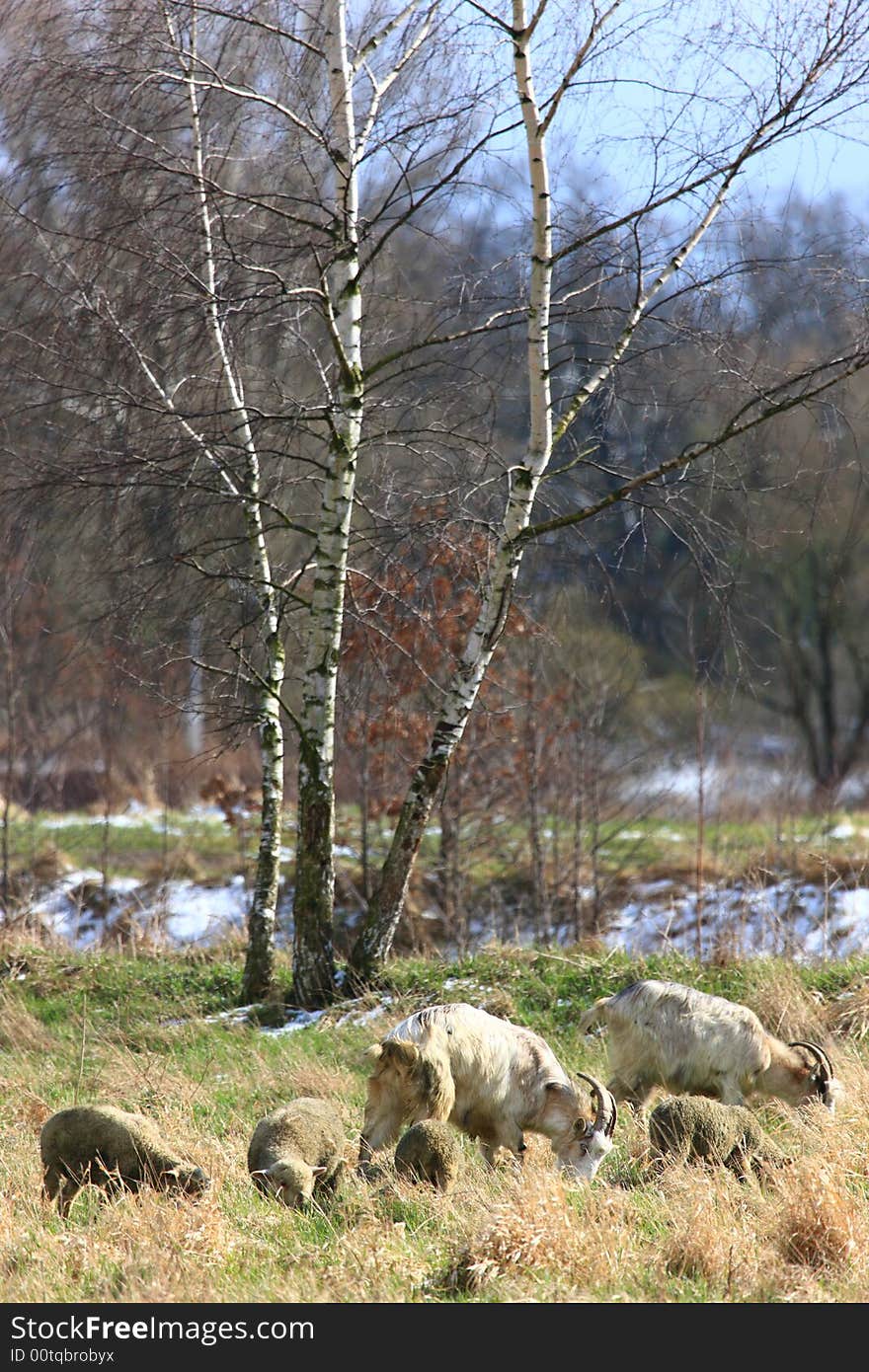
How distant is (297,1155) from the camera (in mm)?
5789

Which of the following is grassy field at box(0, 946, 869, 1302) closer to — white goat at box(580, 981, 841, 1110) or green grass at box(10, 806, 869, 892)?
white goat at box(580, 981, 841, 1110)

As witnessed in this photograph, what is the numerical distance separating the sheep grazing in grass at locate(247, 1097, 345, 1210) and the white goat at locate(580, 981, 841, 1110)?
5.62 ft

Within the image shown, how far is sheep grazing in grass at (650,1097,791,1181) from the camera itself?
5.90m

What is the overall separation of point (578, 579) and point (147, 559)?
3.39m

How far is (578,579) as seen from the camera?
10727mm

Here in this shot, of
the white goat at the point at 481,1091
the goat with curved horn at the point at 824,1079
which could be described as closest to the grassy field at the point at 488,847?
the goat with curved horn at the point at 824,1079

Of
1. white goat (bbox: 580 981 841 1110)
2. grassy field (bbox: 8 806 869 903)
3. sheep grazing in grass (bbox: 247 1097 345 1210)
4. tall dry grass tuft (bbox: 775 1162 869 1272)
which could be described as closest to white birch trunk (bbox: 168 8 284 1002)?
white goat (bbox: 580 981 841 1110)

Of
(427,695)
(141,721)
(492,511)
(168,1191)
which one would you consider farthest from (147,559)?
(141,721)

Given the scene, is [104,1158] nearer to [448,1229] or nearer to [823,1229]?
[448,1229]

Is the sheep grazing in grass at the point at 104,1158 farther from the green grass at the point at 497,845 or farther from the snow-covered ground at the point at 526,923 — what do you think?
the green grass at the point at 497,845

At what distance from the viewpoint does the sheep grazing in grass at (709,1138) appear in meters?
5.90

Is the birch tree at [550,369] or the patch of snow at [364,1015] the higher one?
the birch tree at [550,369]

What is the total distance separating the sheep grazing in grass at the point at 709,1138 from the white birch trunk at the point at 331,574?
5.02 meters
